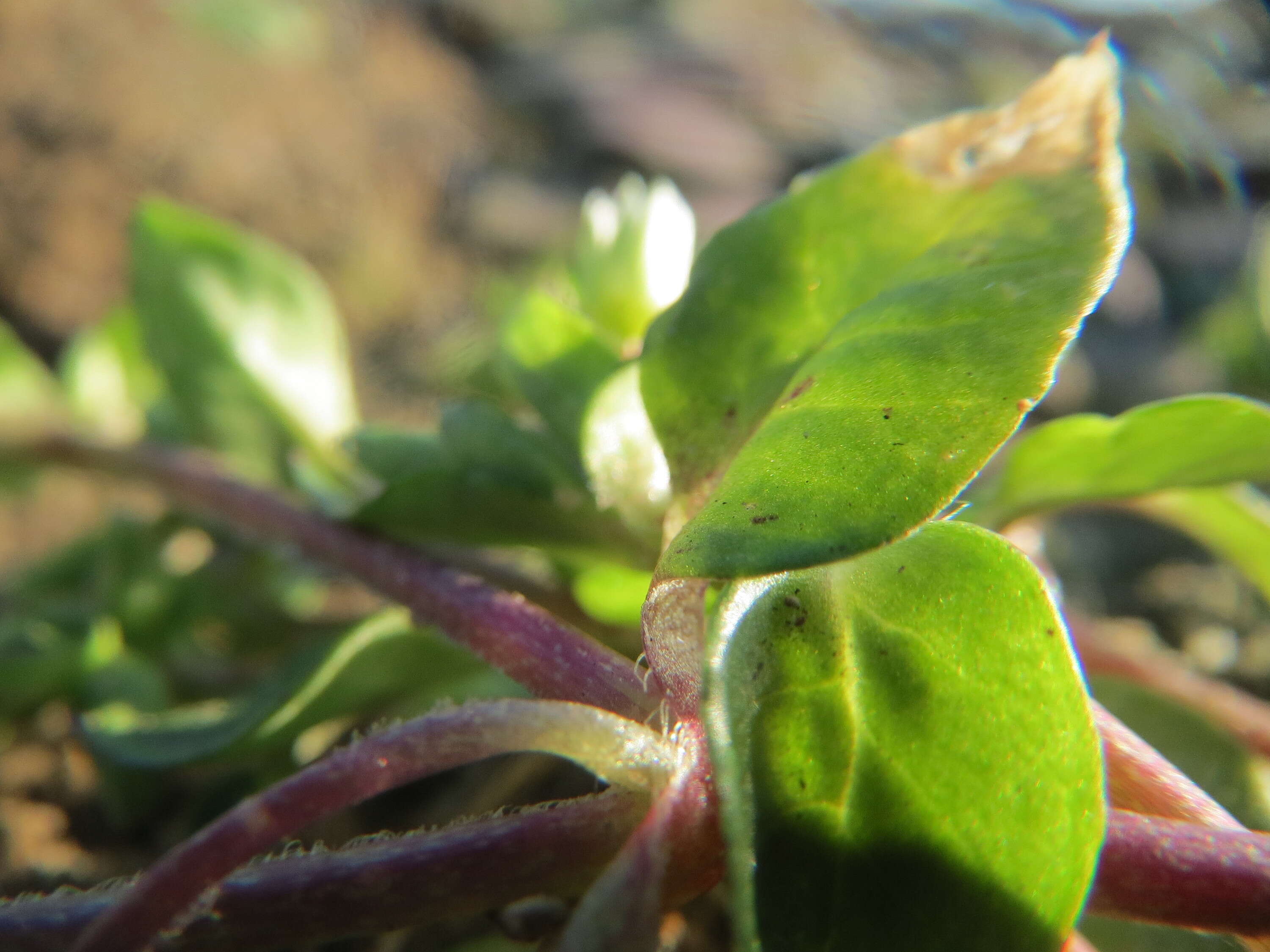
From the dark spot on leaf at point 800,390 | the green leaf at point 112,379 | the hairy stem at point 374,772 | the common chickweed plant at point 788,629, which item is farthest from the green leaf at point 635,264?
the green leaf at point 112,379

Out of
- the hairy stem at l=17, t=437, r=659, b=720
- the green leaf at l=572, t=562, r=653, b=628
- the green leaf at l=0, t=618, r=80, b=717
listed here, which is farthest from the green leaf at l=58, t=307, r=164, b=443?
the green leaf at l=572, t=562, r=653, b=628

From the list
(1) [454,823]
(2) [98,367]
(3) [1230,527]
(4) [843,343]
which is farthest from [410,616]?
(2) [98,367]

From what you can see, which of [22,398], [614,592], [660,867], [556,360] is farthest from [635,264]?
[22,398]

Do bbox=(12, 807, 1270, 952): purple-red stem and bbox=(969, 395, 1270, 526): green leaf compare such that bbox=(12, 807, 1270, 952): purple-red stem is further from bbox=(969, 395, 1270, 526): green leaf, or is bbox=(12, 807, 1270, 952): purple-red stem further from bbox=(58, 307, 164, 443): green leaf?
bbox=(58, 307, 164, 443): green leaf

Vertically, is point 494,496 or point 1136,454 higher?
point 494,496

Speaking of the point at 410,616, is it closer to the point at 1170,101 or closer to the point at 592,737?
the point at 592,737

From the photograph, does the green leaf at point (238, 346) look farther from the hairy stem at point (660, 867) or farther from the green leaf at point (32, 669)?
the hairy stem at point (660, 867)

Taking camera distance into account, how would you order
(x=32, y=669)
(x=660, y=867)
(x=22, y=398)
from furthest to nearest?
(x=22, y=398)
(x=32, y=669)
(x=660, y=867)

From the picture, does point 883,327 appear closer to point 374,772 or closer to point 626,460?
point 626,460
